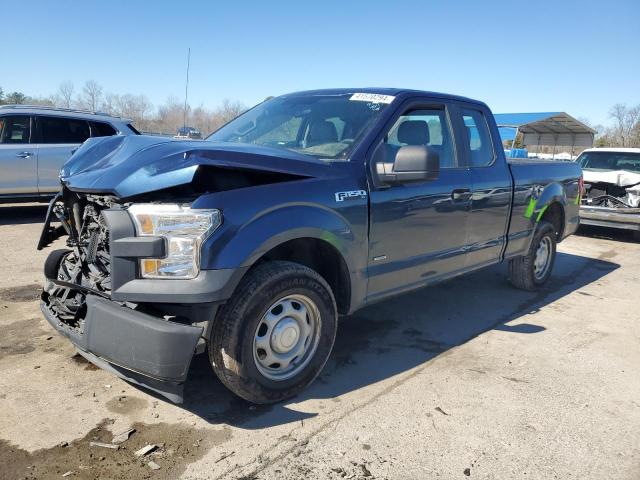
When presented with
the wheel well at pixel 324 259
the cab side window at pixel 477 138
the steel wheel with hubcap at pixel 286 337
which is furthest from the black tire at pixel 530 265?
the steel wheel with hubcap at pixel 286 337

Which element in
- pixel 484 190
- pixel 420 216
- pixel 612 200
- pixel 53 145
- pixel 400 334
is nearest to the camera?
pixel 420 216

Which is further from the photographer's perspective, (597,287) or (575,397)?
(597,287)

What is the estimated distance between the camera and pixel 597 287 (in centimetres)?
632

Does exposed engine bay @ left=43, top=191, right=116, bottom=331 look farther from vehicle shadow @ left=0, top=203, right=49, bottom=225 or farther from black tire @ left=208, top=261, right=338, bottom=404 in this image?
vehicle shadow @ left=0, top=203, right=49, bottom=225

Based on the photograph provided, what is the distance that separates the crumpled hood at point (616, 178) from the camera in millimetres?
9898

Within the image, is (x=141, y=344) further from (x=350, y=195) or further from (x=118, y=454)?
(x=350, y=195)

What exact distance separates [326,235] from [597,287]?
4740 millimetres

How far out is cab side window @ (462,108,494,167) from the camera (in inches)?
179

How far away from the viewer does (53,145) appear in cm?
850

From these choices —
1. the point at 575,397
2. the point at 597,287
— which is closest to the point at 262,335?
the point at 575,397

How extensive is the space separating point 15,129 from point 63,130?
0.70 m

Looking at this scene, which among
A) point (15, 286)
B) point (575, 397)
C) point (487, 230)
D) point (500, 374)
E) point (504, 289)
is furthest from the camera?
Answer: point (504, 289)

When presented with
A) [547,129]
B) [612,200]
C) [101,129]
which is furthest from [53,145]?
[547,129]

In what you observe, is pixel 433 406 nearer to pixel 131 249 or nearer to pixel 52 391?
pixel 131 249
